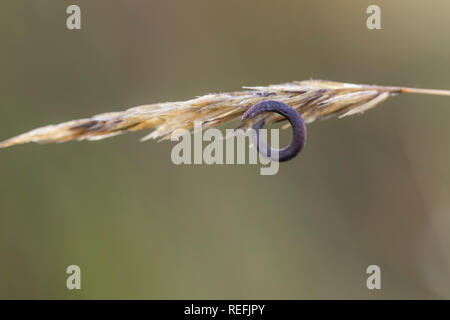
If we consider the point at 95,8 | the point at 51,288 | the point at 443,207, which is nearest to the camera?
the point at 51,288

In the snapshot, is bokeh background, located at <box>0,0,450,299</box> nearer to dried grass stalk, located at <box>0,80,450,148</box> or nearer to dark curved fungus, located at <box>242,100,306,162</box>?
dried grass stalk, located at <box>0,80,450,148</box>

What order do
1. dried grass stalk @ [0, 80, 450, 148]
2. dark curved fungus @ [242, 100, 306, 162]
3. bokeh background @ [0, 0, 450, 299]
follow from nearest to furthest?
dark curved fungus @ [242, 100, 306, 162], dried grass stalk @ [0, 80, 450, 148], bokeh background @ [0, 0, 450, 299]

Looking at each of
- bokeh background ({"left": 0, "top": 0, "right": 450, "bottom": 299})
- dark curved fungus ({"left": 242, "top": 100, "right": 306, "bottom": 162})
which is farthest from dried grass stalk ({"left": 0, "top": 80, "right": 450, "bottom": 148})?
bokeh background ({"left": 0, "top": 0, "right": 450, "bottom": 299})

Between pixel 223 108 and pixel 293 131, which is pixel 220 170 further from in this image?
pixel 293 131

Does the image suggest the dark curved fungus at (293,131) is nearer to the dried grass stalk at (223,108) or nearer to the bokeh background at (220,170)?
the dried grass stalk at (223,108)

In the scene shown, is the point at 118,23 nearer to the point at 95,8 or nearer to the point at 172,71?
the point at 95,8

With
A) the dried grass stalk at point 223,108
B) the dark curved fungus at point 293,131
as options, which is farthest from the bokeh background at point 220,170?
the dark curved fungus at point 293,131

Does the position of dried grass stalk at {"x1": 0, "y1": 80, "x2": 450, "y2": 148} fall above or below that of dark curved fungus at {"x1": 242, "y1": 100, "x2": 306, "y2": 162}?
above

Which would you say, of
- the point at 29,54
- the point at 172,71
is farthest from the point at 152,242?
the point at 29,54
